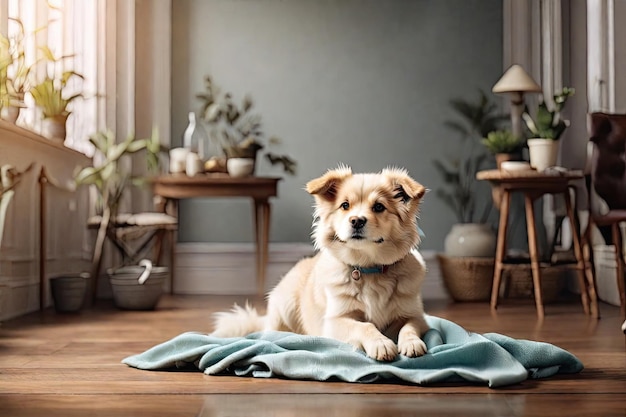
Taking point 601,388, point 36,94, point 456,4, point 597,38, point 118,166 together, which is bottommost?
point 601,388

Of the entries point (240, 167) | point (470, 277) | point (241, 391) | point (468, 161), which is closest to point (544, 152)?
point (470, 277)

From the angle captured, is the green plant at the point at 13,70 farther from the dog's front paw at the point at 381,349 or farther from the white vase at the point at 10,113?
the dog's front paw at the point at 381,349

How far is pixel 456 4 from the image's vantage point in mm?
5422

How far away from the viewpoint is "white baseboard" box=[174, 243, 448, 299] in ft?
17.7

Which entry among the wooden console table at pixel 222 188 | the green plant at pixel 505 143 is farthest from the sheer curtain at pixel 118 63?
the green plant at pixel 505 143

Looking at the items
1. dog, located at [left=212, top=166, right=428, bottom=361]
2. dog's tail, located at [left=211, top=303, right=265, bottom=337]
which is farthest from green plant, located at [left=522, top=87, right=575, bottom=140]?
dog's tail, located at [left=211, top=303, right=265, bottom=337]

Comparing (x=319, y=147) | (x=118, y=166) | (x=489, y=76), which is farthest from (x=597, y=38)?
(x=118, y=166)

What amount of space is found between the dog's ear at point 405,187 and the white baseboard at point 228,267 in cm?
301

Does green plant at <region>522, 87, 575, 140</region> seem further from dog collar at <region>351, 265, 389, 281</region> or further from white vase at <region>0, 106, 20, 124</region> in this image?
white vase at <region>0, 106, 20, 124</region>

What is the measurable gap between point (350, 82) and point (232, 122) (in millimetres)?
875

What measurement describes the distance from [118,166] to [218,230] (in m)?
0.81

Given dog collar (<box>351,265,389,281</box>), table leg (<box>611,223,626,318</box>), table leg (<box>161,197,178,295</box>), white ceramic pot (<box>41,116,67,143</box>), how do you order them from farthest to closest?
table leg (<box>161,197,178,295</box>), white ceramic pot (<box>41,116,67,143</box>), table leg (<box>611,223,626,318</box>), dog collar (<box>351,265,389,281</box>)

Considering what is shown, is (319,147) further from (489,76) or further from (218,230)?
(489,76)

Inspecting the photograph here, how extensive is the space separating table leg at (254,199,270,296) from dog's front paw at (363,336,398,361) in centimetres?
279
